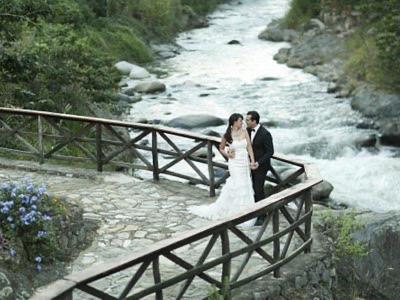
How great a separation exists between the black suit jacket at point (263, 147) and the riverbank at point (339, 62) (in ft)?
38.1

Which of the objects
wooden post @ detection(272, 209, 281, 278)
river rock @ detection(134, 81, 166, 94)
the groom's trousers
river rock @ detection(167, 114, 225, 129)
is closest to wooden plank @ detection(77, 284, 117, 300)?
wooden post @ detection(272, 209, 281, 278)

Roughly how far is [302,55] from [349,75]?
569cm

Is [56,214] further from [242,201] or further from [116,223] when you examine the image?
[242,201]

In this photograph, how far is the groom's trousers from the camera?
9.90 m

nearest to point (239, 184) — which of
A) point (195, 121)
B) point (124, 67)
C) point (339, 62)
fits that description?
point (195, 121)

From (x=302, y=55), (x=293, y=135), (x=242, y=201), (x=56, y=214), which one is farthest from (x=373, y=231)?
(x=302, y=55)

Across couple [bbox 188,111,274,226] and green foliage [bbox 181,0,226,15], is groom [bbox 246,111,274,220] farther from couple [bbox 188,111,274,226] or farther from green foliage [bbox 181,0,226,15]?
green foliage [bbox 181,0,226,15]

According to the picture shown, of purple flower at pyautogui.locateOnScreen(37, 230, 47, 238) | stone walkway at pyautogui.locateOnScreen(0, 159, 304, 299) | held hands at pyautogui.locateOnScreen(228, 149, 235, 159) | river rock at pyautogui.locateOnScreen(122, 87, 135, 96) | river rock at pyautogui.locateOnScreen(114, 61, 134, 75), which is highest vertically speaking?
held hands at pyautogui.locateOnScreen(228, 149, 235, 159)

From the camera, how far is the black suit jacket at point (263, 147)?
967 centimetres

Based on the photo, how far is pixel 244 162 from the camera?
995 cm

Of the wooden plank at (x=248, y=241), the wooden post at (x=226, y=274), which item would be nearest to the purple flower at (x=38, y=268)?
the wooden post at (x=226, y=274)

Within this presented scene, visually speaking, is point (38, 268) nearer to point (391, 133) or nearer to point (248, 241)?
point (248, 241)

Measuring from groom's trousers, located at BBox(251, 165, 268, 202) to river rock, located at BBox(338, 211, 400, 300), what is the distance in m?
1.84

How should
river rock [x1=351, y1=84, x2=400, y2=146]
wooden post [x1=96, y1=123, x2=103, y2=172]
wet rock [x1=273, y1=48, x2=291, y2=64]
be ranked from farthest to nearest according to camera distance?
wet rock [x1=273, y1=48, x2=291, y2=64], river rock [x1=351, y1=84, x2=400, y2=146], wooden post [x1=96, y1=123, x2=103, y2=172]
